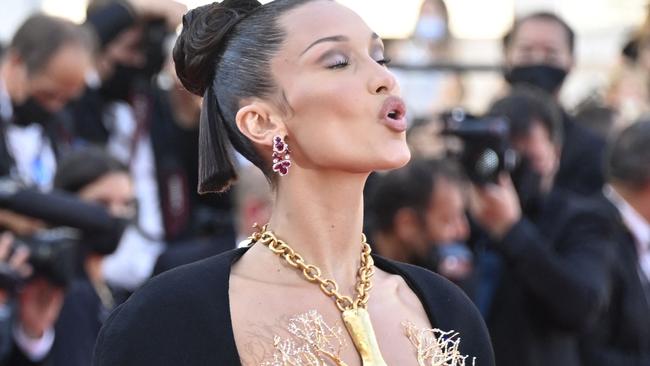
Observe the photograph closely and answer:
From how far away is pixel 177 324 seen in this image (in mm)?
2699

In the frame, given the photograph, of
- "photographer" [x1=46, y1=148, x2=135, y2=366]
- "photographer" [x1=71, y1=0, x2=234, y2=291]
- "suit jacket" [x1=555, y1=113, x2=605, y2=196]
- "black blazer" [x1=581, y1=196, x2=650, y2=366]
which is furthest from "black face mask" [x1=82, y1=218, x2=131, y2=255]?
"suit jacket" [x1=555, y1=113, x2=605, y2=196]

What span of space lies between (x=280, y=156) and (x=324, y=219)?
0.15 metres

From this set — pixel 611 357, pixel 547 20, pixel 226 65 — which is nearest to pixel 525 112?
pixel 611 357

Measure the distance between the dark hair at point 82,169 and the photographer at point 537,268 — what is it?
4.56 ft

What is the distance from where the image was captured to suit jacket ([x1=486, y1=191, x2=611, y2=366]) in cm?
492

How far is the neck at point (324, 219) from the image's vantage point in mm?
2848

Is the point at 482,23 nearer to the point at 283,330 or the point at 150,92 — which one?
the point at 150,92

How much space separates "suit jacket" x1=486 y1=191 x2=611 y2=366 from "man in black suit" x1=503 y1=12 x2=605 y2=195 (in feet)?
3.31

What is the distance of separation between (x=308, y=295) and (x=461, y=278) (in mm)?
2386

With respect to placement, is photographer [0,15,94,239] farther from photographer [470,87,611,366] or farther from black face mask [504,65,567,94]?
black face mask [504,65,567,94]

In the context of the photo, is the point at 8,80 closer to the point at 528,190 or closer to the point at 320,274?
the point at 528,190

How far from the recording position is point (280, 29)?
2891 mm

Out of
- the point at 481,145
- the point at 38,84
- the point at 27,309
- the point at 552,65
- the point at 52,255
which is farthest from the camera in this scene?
the point at 552,65

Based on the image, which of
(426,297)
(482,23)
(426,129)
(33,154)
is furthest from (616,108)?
(426,297)
